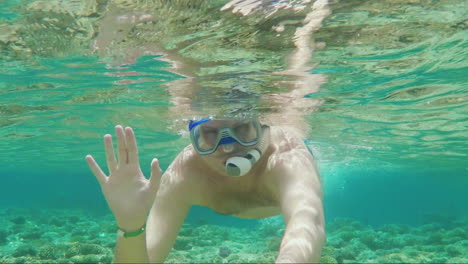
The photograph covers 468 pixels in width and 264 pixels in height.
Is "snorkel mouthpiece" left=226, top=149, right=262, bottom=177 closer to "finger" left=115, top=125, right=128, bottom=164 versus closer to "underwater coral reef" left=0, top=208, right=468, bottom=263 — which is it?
"finger" left=115, top=125, right=128, bottom=164

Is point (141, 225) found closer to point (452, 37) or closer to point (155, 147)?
point (452, 37)

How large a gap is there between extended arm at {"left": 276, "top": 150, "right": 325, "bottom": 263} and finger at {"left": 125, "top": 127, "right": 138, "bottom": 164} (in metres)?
1.72

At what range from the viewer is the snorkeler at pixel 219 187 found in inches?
141

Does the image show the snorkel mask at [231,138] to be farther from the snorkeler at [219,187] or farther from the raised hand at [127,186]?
the raised hand at [127,186]

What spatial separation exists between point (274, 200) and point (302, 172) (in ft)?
2.68

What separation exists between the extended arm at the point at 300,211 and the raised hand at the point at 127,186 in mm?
1442

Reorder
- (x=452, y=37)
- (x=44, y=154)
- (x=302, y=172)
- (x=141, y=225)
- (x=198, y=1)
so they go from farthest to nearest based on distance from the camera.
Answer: (x=44, y=154)
(x=452, y=37)
(x=198, y=1)
(x=302, y=172)
(x=141, y=225)

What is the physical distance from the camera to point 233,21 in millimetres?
6324

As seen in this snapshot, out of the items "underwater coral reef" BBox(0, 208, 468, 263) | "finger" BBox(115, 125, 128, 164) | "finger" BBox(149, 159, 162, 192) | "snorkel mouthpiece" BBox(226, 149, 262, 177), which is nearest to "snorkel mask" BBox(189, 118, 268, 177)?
"snorkel mouthpiece" BBox(226, 149, 262, 177)

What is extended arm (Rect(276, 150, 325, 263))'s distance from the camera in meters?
3.18

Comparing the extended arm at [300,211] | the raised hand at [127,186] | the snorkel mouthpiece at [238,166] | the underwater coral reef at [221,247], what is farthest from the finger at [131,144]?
the underwater coral reef at [221,247]

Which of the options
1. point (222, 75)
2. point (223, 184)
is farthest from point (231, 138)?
point (222, 75)

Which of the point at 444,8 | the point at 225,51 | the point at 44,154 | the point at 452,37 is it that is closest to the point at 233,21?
the point at 225,51

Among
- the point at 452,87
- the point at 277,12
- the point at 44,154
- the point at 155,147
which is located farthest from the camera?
the point at 44,154
